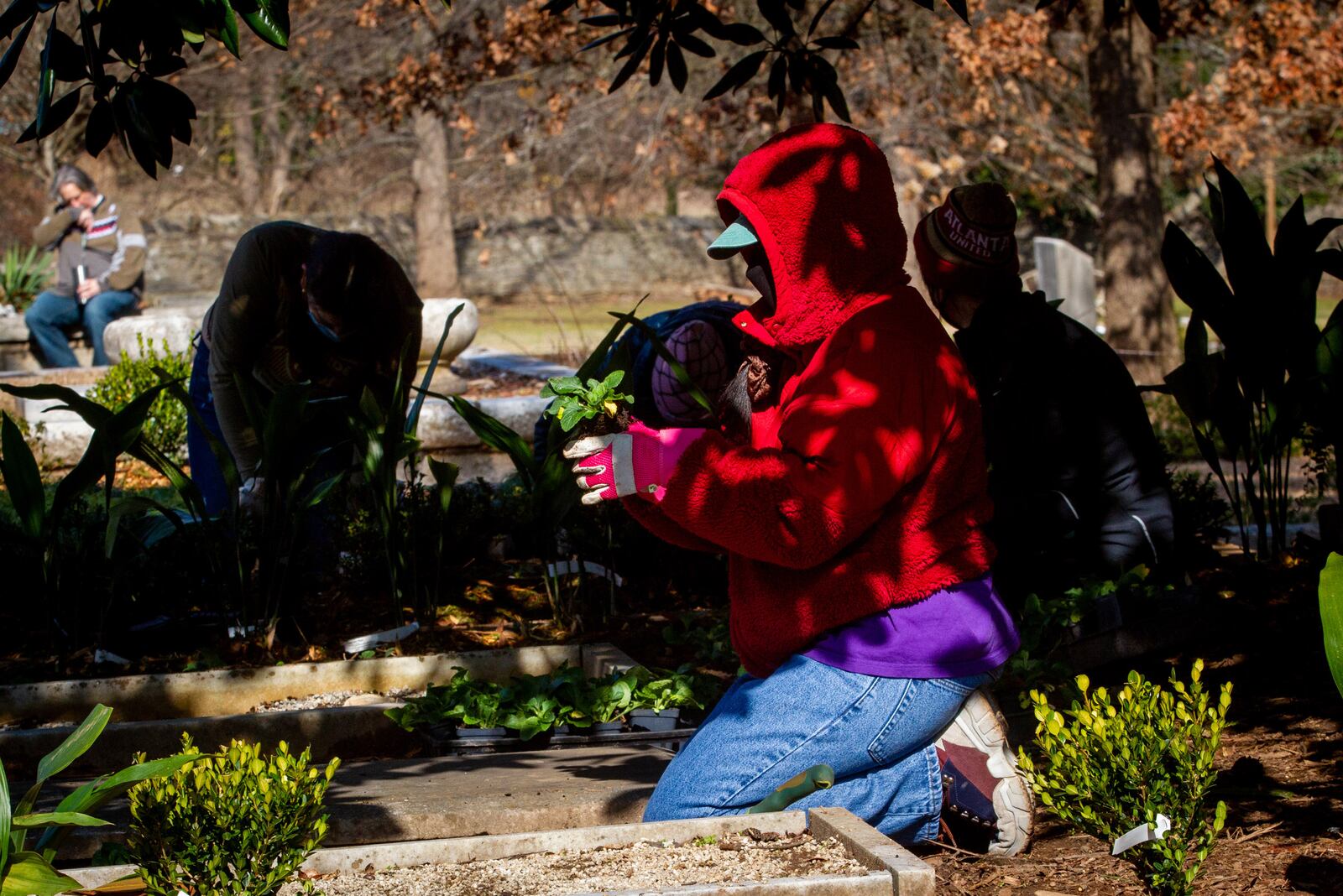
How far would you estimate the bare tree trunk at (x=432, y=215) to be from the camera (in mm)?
22047

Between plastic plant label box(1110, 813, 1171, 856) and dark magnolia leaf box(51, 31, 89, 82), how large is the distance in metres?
2.17

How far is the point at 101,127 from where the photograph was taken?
107 inches

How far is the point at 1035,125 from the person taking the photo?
15336mm

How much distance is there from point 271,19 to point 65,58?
442mm

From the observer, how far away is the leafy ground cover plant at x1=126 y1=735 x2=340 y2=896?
6.52 ft

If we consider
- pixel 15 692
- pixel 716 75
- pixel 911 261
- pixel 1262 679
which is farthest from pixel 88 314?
pixel 1262 679

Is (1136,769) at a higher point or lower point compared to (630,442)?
lower

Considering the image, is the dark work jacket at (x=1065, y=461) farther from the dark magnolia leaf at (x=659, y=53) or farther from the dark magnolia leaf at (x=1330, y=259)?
the dark magnolia leaf at (x=659, y=53)

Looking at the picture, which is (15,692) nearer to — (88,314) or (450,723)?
(450,723)

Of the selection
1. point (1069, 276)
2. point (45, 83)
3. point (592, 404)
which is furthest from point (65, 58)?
point (1069, 276)

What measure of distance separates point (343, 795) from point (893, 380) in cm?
154

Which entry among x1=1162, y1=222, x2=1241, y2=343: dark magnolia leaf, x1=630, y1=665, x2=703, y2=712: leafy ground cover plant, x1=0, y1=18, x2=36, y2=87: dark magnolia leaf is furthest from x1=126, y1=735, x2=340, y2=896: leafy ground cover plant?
x1=1162, y1=222, x2=1241, y2=343: dark magnolia leaf

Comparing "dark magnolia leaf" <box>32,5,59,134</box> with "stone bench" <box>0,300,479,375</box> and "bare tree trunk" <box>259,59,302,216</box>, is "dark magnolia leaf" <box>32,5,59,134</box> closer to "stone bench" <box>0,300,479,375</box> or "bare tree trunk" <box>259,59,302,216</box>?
"stone bench" <box>0,300,479,375</box>

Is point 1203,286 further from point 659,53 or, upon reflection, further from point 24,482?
point 24,482
